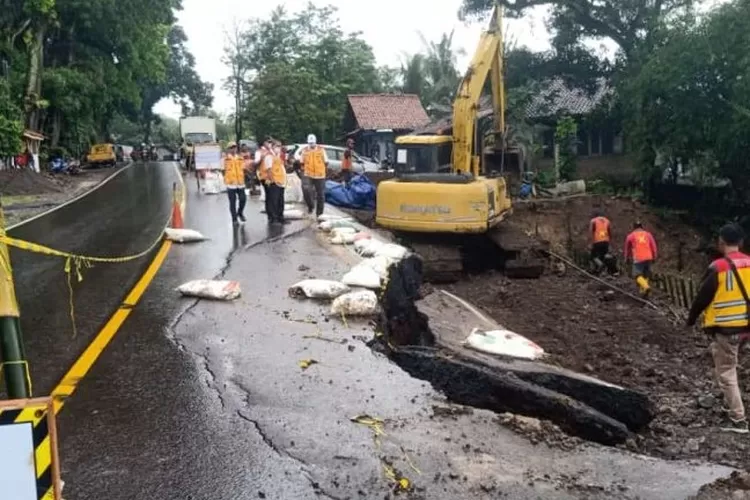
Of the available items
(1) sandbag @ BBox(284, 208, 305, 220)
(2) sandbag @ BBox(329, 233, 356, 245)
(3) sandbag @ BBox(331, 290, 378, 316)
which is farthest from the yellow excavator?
(3) sandbag @ BBox(331, 290, 378, 316)

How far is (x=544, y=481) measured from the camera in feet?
14.4

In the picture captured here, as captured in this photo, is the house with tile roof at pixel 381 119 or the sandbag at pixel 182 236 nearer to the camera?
the sandbag at pixel 182 236

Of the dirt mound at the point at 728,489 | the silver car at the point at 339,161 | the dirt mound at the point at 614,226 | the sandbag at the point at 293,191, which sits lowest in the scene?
the dirt mound at the point at 614,226

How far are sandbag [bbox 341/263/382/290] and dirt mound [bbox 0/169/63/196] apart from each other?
1921cm

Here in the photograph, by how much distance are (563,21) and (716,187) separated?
8.67 m

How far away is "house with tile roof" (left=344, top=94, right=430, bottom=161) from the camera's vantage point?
41438 mm

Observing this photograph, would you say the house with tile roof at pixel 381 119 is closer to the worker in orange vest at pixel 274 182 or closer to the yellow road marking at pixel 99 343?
the worker in orange vest at pixel 274 182

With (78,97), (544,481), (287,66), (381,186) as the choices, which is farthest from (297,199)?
(287,66)

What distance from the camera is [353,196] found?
2147 centimetres

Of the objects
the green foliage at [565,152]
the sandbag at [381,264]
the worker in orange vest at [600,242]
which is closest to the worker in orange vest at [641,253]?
the worker in orange vest at [600,242]

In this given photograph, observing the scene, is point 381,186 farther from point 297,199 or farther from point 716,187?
point 716,187

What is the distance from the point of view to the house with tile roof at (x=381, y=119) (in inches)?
1631

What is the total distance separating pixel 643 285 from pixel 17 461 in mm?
13907

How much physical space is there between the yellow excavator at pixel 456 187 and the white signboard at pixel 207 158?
10.8 meters
